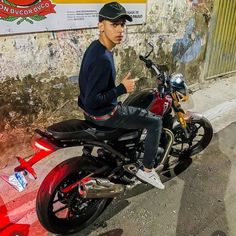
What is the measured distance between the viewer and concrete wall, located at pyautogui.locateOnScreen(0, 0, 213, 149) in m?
3.81

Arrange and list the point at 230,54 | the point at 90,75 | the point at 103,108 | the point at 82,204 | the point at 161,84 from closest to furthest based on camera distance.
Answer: the point at 90,75, the point at 103,108, the point at 82,204, the point at 161,84, the point at 230,54

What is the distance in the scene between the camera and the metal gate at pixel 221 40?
21.5 ft

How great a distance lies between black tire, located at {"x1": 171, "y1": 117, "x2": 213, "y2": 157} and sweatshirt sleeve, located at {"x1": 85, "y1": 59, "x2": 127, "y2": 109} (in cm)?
140

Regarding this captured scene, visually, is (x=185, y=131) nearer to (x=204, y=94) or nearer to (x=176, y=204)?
(x=176, y=204)

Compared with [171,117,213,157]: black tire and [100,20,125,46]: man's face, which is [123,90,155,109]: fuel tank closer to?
[171,117,213,157]: black tire

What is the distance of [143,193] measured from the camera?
3721 mm

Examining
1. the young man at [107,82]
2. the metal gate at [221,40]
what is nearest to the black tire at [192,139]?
the young man at [107,82]

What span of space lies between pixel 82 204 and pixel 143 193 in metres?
0.86

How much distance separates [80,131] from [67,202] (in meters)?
0.72

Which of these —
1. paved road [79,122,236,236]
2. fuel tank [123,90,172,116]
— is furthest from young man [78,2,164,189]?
paved road [79,122,236,236]

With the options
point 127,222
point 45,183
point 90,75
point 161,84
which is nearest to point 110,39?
point 90,75

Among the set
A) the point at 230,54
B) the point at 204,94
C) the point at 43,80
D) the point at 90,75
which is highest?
the point at 90,75

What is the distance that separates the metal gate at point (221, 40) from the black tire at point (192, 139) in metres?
2.78

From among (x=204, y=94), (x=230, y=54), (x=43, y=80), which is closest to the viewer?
(x=43, y=80)
